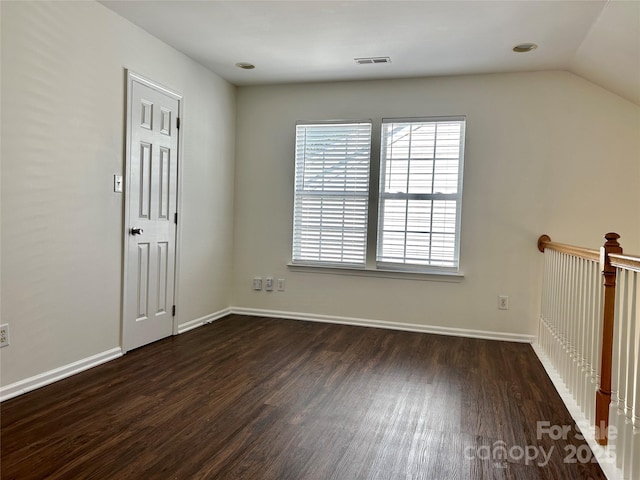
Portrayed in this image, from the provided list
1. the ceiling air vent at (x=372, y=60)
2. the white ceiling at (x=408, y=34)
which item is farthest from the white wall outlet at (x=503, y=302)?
the ceiling air vent at (x=372, y=60)

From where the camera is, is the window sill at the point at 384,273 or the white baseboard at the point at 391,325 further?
the window sill at the point at 384,273

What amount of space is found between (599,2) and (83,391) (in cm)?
394

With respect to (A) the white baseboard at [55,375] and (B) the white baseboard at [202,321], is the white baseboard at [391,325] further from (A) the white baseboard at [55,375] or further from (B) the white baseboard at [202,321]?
(A) the white baseboard at [55,375]

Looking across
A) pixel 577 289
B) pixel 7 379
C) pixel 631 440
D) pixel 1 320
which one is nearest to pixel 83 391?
pixel 7 379

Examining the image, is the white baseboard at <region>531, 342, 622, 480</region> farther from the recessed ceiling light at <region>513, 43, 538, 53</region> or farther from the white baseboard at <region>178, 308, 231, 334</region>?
the white baseboard at <region>178, 308, 231, 334</region>

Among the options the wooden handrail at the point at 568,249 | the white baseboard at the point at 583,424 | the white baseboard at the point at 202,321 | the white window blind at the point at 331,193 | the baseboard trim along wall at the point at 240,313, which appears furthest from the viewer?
the white window blind at the point at 331,193

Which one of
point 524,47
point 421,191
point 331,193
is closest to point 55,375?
point 331,193

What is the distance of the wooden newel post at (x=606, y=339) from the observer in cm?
221

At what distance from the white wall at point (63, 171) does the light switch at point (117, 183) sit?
1.4 inches

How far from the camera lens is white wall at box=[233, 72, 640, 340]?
4066mm

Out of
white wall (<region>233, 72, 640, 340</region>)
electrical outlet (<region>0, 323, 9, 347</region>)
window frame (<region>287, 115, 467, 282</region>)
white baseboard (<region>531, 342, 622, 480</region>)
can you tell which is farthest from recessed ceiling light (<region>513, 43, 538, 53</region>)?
electrical outlet (<region>0, 323, 9, 347</region>)

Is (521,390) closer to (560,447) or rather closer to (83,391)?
(560,447)

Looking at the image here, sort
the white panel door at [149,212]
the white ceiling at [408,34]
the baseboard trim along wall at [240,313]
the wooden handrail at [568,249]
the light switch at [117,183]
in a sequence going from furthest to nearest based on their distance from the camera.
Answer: the white panel door at [149,212]
the light switch at [117,183]
the white ceiling at [408,34]
the baseboard trim along wall at [240,313]
the wooden handrail at [568,249]

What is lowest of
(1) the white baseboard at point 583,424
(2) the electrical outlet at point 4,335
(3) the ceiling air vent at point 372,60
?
(1) the white baseboard at point 583,424
